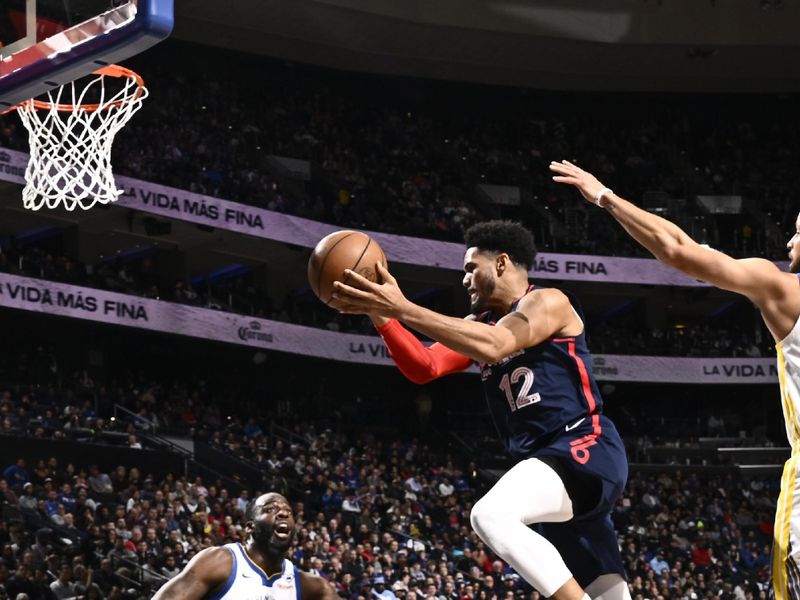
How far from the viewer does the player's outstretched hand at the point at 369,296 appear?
4.61 metres

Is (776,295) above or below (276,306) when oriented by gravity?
below

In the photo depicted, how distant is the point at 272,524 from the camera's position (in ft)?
22.7

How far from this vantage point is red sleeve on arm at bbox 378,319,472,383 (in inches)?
219

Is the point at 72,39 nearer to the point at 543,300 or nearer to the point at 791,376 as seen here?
the point at 543,300

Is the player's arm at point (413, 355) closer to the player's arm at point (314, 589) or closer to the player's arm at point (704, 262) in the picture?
the player's arm at point (704, 262)

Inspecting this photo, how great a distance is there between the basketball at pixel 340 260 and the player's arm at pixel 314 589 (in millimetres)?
2527

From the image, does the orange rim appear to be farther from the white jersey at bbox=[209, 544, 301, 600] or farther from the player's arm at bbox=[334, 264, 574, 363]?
the player's arm at bbox=[334, 264, 574, 363]

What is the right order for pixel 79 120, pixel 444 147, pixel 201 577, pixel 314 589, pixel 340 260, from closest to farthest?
pixel 340 260 < pixel 201 577 < pixel 314 589 < pixel 79 120 < pixel 444 147

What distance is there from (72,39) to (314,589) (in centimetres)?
348

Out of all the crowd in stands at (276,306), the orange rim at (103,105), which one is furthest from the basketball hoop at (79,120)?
the crowd in stands at (276,306)

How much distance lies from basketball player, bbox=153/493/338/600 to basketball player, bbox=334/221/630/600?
5.56 feet

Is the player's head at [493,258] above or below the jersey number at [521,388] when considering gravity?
above

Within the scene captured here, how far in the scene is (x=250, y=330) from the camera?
1021 inches

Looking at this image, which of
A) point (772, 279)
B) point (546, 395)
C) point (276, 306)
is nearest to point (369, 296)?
point (546, 395)
